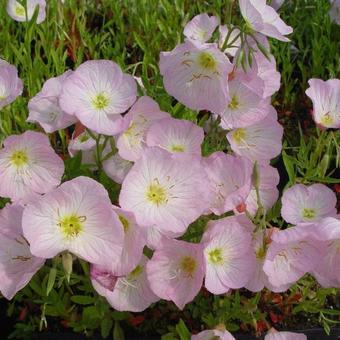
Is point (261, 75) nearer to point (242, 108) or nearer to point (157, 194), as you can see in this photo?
point (242, 108)

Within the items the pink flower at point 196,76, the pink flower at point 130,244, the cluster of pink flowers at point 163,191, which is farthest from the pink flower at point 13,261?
the pink flower at point 196,76

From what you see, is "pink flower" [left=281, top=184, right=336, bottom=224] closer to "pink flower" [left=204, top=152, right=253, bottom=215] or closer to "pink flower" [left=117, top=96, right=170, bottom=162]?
"pink flower" [left=204, top=152, right=253, bottom=215]

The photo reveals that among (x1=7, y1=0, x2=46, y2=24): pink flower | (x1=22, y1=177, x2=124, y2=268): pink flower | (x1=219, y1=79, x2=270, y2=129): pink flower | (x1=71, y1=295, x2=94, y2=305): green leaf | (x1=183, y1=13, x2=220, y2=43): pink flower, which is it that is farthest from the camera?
(x1=7, y1=0, x2=46, y2=24): pink flower

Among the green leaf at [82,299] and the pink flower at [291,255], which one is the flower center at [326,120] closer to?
the pink flower at [291,255]

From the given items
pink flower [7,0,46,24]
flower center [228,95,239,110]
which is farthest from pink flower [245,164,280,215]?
pink flower [7,0,46,24]

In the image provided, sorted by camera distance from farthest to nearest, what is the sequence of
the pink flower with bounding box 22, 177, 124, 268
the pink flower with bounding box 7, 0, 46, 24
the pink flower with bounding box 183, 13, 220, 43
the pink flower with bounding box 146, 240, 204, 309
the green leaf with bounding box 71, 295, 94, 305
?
the pink flower with bounding box 7, 0, 46, 24, the pink flower with bounding box 183, 13, 220, 43, the green leaf with bounding box 71, 295, 94, 305, the pink flower with bounding box 146, 240, 204, 309, the pink flower with bounding box 22, 177, 124, 268
